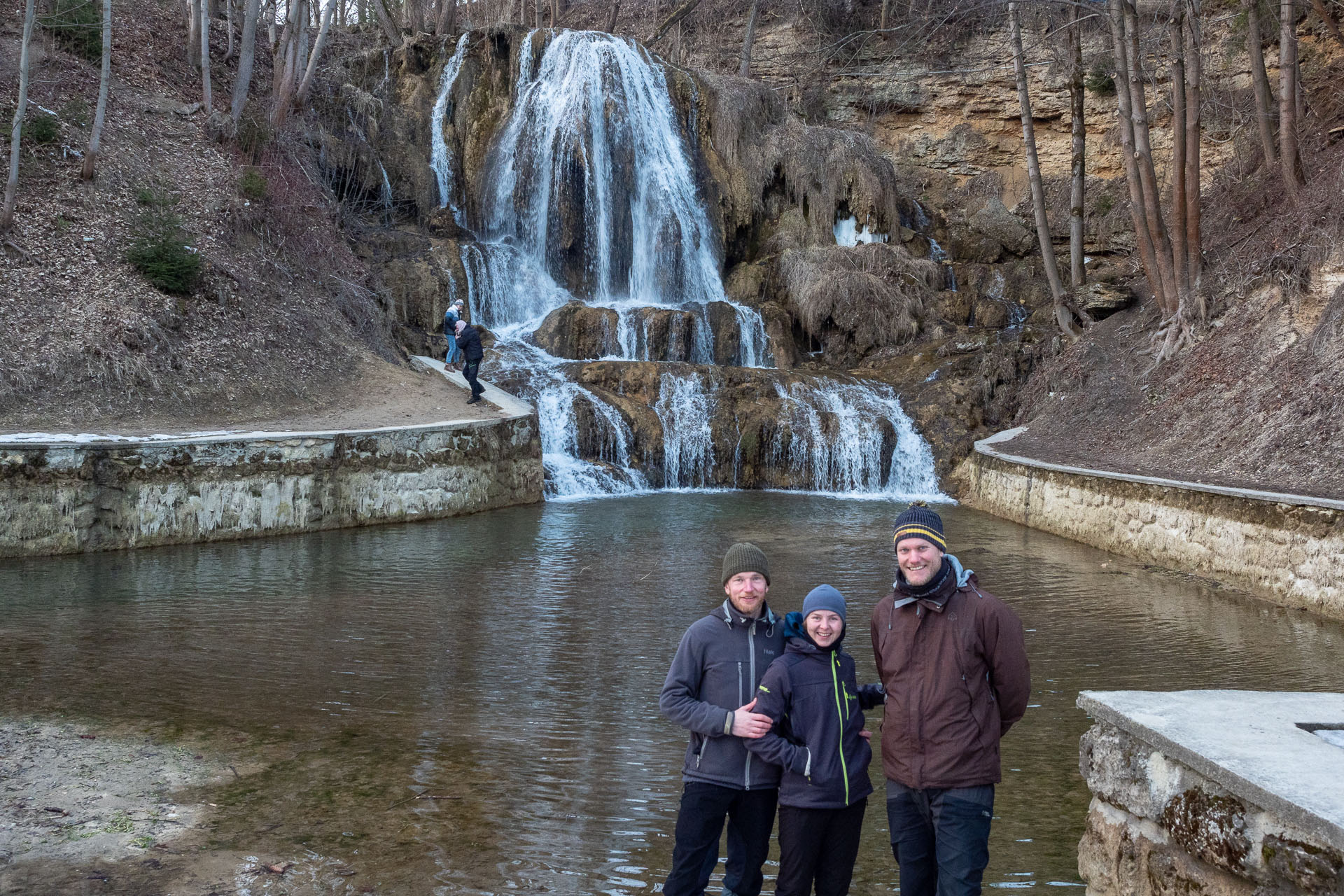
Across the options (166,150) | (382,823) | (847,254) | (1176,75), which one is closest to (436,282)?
(166,150)

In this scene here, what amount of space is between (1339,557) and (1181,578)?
6.50ft

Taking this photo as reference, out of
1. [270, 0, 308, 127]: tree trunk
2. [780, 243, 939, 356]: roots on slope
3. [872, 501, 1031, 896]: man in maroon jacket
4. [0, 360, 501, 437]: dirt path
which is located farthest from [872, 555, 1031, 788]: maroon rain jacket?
[780, 243, 939, 356]: roots on slope

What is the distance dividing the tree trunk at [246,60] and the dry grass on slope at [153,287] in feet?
2.75

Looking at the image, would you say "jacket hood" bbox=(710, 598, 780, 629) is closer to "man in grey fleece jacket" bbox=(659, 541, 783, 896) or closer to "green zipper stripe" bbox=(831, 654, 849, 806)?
"man in grey fleece jacket" bbox=(659, 541, 783, 896)

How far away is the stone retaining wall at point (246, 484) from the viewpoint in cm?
1111

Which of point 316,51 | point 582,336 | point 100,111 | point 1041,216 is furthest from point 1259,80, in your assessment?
point 100,111

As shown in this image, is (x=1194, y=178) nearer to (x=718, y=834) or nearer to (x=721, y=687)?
(x=721, y=687)

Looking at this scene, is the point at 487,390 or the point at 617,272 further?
the point at 617,272

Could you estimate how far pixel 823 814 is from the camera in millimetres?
3395

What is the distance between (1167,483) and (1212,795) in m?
9.86

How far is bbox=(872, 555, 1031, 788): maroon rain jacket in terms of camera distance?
130 inches

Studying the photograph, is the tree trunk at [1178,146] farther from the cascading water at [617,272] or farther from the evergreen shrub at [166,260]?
the evergreen shrub at [166,260]

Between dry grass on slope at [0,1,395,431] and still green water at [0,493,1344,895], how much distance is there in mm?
3530

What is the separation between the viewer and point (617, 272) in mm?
25766
